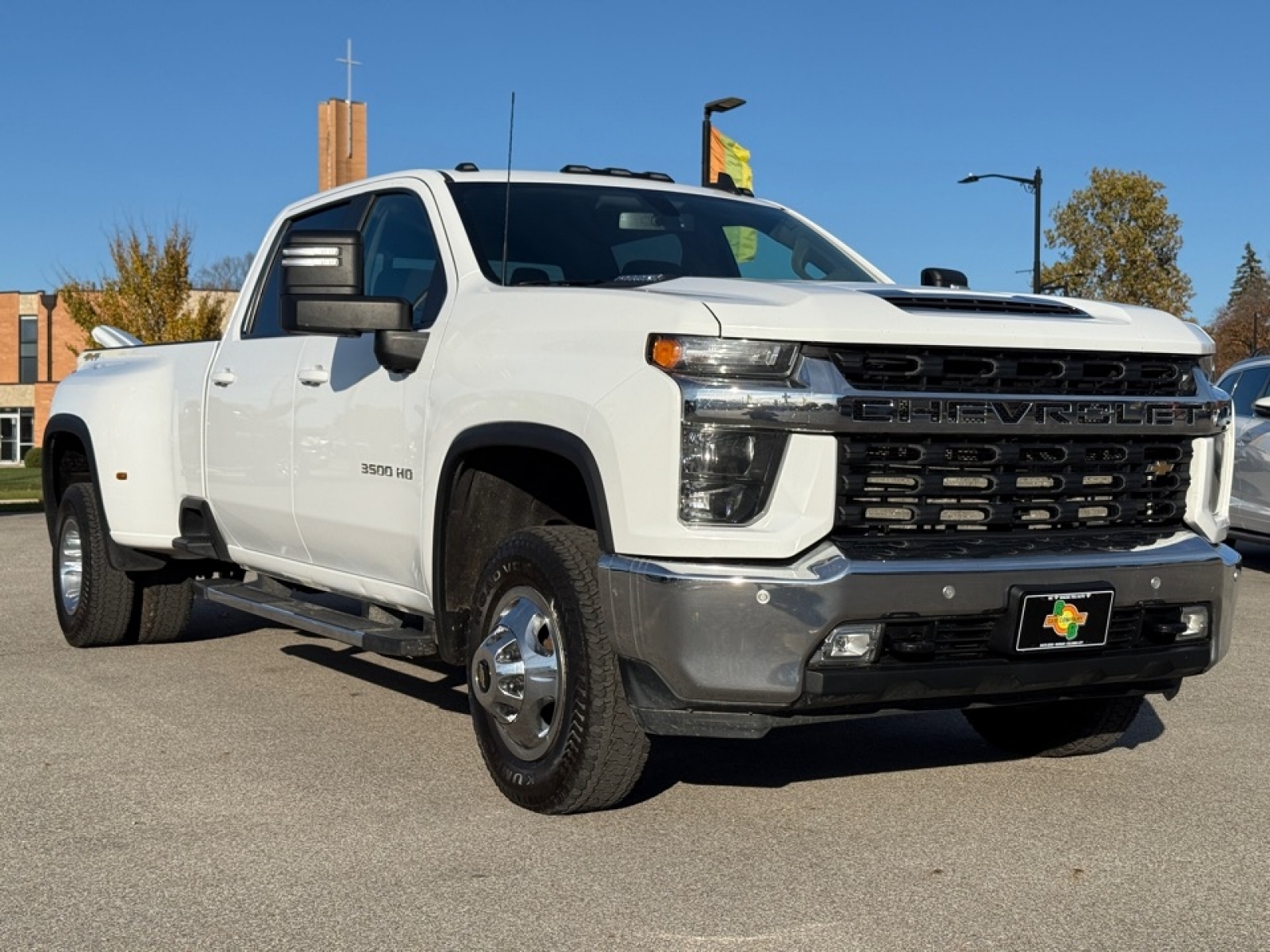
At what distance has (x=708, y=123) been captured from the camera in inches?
817

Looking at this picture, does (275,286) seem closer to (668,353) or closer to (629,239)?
(629,239)

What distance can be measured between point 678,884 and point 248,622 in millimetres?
5661

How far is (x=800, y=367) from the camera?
4.41 m

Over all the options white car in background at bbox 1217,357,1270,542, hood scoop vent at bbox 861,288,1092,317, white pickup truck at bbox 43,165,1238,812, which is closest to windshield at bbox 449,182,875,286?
white pickup truck at bbox 43,165,1238,812

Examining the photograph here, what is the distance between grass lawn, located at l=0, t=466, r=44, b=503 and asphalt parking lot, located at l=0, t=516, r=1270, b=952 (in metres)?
17.3

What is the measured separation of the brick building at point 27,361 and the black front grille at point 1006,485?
2508 inches

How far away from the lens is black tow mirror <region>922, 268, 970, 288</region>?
6.17 meters

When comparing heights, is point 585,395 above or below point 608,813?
above

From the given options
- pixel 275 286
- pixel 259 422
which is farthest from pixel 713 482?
pixel 275 286

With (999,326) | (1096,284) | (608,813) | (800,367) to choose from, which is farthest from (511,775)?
(1096,284)

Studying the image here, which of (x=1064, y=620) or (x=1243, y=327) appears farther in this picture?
(x=1243, y=327)

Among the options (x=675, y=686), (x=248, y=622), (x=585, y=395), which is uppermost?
(x=585, y=395)

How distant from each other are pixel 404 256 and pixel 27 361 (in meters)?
63.5

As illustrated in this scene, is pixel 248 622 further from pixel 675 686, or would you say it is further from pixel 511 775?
pixel 675 686
